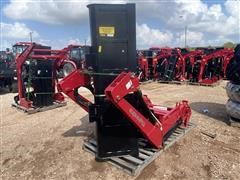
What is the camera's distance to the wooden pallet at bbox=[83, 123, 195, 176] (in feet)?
11.9

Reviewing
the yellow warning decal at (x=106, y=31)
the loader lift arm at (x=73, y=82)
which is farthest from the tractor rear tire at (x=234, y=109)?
the yellow warning decal at (x=106, y=31)

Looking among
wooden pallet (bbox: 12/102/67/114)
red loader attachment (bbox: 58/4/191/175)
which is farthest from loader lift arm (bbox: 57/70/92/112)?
wooden pallet (bbox: 12/102/67/114)

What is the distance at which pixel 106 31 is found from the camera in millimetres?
3574

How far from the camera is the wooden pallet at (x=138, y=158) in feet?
11.9

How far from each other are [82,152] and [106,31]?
6.77ft

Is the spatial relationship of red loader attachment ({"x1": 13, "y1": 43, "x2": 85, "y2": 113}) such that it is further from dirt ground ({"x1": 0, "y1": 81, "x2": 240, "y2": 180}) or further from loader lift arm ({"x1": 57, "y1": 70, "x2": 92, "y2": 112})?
loader lift arm ({"x1": 57, "y1": 70, "x2": 92, "y2": 112})

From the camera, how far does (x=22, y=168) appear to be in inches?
156

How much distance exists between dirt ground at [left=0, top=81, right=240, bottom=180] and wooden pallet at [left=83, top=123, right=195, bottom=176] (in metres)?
0.07

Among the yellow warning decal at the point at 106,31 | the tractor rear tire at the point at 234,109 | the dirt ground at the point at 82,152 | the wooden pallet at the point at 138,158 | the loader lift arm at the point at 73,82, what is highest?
the yellow warning decal at the point at 106,31

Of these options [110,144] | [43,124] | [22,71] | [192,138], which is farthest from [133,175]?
[22,71]

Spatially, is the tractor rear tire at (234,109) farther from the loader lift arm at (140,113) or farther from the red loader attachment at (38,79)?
the red loader attachment at (38,79)

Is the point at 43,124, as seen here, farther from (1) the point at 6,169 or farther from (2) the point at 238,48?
(2) the point at 238,48

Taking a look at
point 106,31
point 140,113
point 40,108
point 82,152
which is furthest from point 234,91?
point 40,108

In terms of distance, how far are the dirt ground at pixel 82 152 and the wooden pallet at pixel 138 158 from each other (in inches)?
2.9
